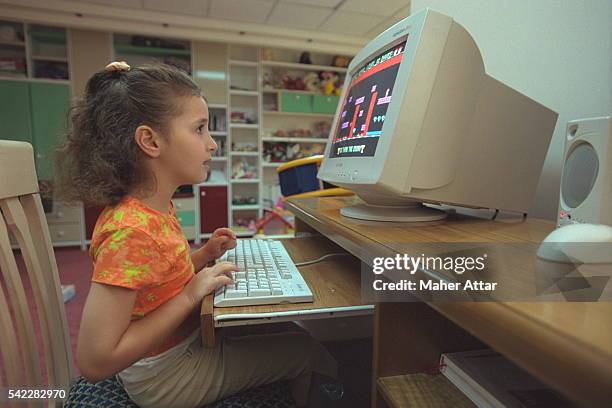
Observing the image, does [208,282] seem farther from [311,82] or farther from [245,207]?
[311,82]

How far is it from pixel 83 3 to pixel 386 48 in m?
3.67

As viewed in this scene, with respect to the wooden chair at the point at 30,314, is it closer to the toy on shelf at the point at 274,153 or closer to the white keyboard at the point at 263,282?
the white keyboard at the point at 263,282

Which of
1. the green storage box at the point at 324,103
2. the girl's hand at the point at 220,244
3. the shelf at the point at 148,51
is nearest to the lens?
the girl's hand at the point at 220,244

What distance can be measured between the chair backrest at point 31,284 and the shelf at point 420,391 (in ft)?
2.05

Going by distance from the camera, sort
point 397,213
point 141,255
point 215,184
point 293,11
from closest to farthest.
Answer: point 141,255
point 397,213
point 293,11
point 215,184

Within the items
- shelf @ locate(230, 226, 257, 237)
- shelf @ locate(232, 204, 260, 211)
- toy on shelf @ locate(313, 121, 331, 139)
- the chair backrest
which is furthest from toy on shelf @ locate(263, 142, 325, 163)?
the chair backrest

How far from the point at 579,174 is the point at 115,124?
31.8 inches

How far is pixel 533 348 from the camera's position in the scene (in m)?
0.23

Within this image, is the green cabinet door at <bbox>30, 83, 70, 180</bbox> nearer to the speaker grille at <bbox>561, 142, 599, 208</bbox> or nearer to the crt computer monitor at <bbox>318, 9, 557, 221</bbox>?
the crt computer monitor at <bbox>318, 9, 557, 221</bbox>

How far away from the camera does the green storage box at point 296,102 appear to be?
4.23m

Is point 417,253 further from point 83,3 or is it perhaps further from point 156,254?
point 83,3

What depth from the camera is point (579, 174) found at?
0.57 metres

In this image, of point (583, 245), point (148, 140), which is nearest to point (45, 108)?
point (148, 140)

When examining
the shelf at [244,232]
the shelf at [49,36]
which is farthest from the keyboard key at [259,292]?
the shelf at [49,36]
